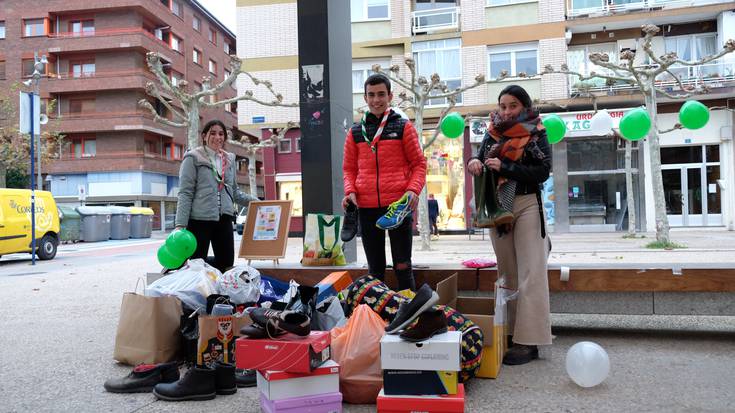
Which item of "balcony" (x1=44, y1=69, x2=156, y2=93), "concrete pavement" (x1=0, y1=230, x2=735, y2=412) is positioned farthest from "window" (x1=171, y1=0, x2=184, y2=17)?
"concrete pavement" (x1=0, y1=230, x2=735, y2=412)

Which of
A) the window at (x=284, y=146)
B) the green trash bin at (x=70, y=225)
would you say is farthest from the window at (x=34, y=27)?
the window at (x=284, y=146)

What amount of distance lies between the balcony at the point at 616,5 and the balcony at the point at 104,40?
2985cm

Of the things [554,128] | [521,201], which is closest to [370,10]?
[554,128]

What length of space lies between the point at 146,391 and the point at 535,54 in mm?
22324

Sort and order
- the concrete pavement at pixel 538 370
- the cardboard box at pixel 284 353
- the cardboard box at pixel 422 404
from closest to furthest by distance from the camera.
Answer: the cardboard box at pixel 422 404
the cardboard box at pixel 284 353
the concrete pavement at pixel 538 370

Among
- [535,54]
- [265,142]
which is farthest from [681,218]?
[265,142]

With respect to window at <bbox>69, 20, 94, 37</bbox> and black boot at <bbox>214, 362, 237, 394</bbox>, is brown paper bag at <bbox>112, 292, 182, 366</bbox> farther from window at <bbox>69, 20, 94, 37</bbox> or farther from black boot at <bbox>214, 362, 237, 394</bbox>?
window at <bbox>69, 20, 94, 37</bbox>

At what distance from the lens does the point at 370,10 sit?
2431 cm

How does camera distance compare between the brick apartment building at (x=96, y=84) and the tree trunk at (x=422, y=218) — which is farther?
the brick apartment building at (x=96, y=84)

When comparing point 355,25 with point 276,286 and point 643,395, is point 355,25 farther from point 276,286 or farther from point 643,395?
point 643,395

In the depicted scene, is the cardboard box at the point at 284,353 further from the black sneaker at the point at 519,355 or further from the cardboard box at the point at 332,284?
the black sneaker at the point at 519,355

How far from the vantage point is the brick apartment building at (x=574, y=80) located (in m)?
22.0

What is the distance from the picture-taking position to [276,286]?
15.7 feet

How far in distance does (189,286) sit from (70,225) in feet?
78.0
